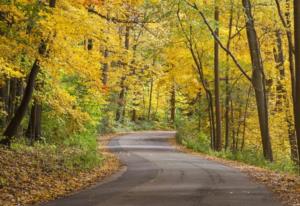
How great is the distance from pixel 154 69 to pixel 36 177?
34705 millimetres

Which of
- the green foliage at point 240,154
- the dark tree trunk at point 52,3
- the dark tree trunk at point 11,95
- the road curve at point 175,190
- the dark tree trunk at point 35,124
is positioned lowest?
the road curve at point 175,190

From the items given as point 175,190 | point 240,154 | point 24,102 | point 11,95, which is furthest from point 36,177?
point 240,154

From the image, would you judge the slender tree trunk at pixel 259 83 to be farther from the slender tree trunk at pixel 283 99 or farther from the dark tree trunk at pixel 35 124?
the dark tree trunk at pixel 35 124

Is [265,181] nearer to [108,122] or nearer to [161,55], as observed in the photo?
[161,55]

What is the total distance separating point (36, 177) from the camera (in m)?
15.5

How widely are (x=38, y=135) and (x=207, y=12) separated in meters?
11.2

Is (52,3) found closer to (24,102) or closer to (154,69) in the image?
(24,102)

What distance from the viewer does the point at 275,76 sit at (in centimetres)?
3244

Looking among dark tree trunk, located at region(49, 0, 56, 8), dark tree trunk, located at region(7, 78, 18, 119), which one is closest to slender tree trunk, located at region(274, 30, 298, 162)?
dark tree trunk, located at region(7, 78, 18, 119)

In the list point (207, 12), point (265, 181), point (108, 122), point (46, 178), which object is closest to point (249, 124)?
point (207, 12)

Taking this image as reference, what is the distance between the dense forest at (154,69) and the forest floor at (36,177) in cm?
148

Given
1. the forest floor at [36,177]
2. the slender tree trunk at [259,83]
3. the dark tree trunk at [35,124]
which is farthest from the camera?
the slender tree trunk at [259,83]

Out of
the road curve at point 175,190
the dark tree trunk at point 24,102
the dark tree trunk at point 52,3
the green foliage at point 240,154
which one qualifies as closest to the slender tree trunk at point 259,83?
the green foliage at point 240,154

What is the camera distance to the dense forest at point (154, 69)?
55.3ft
